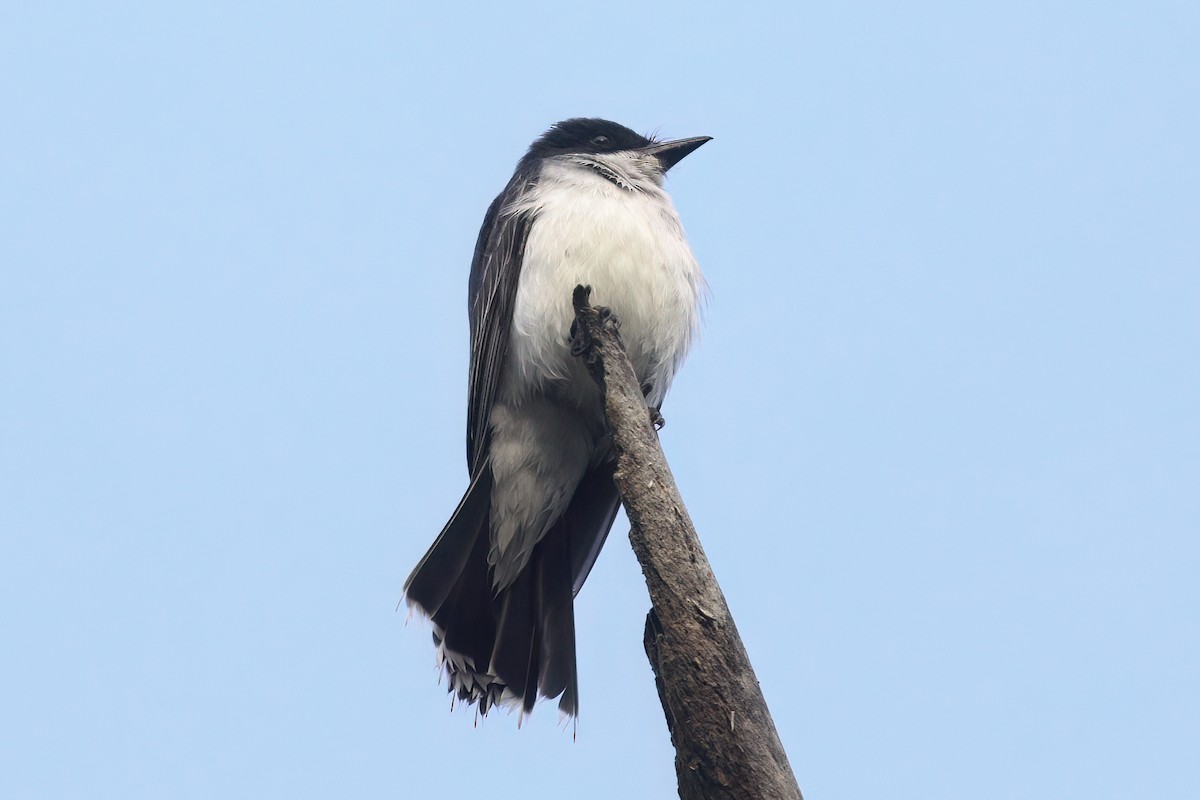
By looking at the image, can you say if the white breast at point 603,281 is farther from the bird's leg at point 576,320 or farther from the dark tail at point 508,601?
the dark tail at point 508,601

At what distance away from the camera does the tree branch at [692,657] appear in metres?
4.39

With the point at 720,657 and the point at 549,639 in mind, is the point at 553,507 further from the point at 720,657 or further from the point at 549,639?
the point at 720,657

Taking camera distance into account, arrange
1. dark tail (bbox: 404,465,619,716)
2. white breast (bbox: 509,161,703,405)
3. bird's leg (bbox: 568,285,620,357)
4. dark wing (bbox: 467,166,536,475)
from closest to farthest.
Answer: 1. bird's leg (bbox: 568,285,620,357)
2. dark tail (bbox: 404,465,619,716)
3. white breast (bbox: 509,161,703,405)
4. dark wing (bbox: 467,166,536,475)

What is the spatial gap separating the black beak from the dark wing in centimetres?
98

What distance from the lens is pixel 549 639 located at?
A: 21.1 ft

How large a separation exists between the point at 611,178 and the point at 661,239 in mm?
648

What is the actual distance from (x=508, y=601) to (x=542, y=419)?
997 millimetres

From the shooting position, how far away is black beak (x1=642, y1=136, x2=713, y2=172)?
8.10 meters

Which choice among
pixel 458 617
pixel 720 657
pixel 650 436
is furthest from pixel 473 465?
pixel 720 657

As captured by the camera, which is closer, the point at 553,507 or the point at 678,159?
the point at 553,507

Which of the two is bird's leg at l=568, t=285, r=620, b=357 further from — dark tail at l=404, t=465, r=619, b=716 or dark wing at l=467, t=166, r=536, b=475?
dark tail at l=404, t=465, r=619, b=716

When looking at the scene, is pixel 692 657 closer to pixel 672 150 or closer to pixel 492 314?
pixel 492 314

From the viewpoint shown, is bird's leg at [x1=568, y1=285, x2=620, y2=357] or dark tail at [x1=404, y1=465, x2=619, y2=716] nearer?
bird's leg at [x1=568, y1=285, x2=620, y2=357]

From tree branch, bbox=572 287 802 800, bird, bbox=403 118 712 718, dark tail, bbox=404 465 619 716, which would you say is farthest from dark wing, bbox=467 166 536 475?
tree branch, bbox=572 287 802 800
